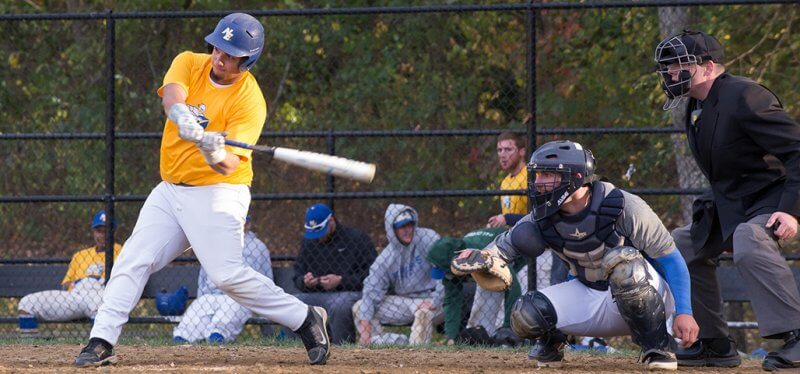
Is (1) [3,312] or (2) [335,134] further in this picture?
(1) [3,312]

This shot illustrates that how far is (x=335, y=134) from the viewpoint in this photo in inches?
365

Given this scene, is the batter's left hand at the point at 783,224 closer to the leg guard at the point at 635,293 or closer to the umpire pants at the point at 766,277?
the umpire pants at the point at 766,277

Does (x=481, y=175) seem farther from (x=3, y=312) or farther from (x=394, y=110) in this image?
(x=3, y=312)

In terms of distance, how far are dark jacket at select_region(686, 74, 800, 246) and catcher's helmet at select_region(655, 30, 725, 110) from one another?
15 centimetres

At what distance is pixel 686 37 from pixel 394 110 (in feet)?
24.1

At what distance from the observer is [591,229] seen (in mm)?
6328

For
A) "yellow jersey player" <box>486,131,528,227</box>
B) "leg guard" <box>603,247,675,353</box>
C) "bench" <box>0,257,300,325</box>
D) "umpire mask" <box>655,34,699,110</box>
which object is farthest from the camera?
"bench" <box>0,257,300,325</box>

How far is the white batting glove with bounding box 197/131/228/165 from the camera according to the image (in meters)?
5.96

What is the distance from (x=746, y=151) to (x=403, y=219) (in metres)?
3.59

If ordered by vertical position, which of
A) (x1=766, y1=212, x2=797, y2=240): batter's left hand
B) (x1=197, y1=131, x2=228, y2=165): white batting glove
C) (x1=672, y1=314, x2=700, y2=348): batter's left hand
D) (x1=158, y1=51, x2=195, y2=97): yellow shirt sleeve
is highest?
(x1=158, y1=51, x2=195, y2=97): yellow shirt sleeve

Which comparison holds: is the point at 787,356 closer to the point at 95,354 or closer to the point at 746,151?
the point at 746,151

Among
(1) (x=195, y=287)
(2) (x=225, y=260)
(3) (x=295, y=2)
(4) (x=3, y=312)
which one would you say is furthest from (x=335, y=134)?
(3) (x=295, y=2)

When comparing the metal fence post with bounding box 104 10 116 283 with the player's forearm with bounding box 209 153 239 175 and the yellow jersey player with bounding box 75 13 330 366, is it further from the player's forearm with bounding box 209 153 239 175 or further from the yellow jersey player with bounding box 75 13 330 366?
the player's forearm with bounding box 209 153 239 175

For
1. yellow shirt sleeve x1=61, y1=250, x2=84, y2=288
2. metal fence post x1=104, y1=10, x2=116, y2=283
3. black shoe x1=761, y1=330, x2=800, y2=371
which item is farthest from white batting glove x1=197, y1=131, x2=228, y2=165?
yellow shirt sleeve x1=61, y1=250, x2=84, y2=288
